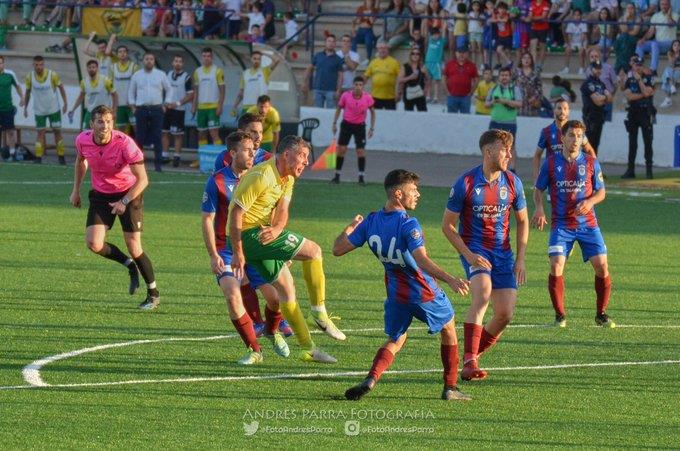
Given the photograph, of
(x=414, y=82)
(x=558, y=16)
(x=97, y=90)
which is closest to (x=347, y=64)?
(x=414, y=82)

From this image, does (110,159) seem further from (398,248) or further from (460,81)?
(460,81)

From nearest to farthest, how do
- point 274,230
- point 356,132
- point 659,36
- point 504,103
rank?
point 274,230, point 356,132, point 504,103, point 659,36

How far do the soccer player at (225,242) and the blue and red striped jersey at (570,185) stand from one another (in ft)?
10.3

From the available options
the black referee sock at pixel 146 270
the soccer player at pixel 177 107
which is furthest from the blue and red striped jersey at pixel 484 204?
the soccer player at pixel 177 107

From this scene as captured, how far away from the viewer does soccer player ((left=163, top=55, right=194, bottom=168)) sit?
3030 cm

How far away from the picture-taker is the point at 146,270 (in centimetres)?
1391

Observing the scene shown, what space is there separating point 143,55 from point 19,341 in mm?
20438

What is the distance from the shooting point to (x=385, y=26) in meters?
36.1

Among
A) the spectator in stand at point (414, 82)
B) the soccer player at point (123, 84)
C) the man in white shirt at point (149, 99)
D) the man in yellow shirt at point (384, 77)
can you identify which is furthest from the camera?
the spectator in stand at point (414, 82)

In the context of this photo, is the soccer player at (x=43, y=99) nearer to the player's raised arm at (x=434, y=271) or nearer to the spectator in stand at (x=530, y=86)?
the spectator in stand at (x=530, y=86)

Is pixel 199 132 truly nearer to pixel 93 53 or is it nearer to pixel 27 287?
pixel 93 53

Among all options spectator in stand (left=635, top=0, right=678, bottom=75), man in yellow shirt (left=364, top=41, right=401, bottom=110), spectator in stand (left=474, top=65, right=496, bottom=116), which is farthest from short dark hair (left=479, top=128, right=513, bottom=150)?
spectator in stand (left=635, top=0, right=678, bottom=75)

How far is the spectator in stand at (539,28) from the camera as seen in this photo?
1341 inches

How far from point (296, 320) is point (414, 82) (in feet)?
76.2
